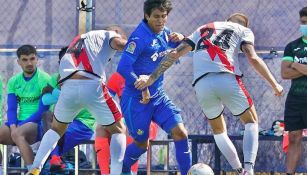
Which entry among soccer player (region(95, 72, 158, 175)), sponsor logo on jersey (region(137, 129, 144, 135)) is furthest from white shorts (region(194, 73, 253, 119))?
soccer player (region(95, 72, 158, 175))

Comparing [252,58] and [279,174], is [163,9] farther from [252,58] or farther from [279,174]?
[279,174]

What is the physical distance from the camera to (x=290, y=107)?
12609 millimetres

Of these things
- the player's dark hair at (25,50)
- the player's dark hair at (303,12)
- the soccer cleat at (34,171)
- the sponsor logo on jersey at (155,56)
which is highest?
the player's dark hair at (303,12)

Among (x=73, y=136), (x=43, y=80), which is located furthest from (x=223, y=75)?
(x=43, y=80)

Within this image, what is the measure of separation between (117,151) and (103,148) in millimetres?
878

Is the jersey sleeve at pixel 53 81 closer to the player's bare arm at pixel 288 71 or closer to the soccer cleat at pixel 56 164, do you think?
the soccer cleat at pixel 56 164

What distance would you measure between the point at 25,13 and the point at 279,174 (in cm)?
371

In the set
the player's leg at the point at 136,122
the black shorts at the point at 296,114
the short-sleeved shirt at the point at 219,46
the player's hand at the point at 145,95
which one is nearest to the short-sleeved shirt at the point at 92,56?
the player's leg at the point at 136,122

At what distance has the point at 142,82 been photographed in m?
11.1

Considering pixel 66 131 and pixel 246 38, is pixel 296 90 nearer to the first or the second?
pixel 246 38

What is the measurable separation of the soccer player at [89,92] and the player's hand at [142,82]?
446mm

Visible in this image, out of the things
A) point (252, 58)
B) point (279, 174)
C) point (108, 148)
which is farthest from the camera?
point (279, 174)

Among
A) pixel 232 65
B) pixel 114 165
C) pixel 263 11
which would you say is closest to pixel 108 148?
pixel 114 165

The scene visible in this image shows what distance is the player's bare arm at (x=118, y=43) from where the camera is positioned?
11471 mm
